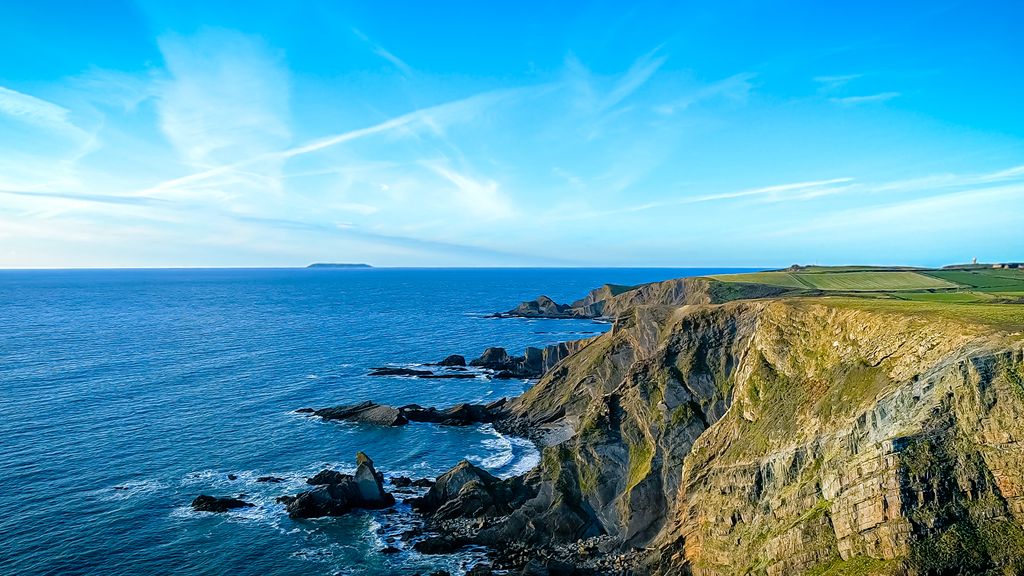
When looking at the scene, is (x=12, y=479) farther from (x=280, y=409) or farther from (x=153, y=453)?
(x=280, y=409)

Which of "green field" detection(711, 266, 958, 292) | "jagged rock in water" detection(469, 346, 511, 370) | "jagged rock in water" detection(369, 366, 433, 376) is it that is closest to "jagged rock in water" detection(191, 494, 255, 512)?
"jagged rock in water" detection(369, 366, 433, 376)

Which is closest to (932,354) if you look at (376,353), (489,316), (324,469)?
(324,469)

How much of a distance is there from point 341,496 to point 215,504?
972 cm

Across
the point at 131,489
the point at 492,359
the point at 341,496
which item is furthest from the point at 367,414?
the point at 492,359

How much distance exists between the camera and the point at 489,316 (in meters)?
186

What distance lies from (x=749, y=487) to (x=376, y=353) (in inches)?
3679

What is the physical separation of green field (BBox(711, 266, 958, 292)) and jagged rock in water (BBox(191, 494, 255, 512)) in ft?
296

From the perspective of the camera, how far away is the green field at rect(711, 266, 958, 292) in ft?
323

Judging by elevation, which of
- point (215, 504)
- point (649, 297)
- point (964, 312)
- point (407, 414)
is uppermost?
point (964, 312)

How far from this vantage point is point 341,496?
49.9 meters

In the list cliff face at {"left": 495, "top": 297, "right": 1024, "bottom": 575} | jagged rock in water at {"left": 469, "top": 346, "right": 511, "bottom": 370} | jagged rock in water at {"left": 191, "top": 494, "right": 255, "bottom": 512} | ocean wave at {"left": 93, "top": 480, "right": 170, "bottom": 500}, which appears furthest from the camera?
jagged rock in water at {"left": 469, "top": 346, "right": 511, "bottom": 370}

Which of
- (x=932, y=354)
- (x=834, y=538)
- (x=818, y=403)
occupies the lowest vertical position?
(x=834, y=538)

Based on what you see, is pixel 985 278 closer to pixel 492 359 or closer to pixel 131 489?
pixel 492 359

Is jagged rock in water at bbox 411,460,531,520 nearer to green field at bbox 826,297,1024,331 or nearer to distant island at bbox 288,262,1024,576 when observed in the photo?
distant island at bbox 288,262,1024,576
